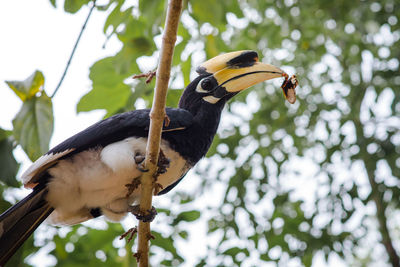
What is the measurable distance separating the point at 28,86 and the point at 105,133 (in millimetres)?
361

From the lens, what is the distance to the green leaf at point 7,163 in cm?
181

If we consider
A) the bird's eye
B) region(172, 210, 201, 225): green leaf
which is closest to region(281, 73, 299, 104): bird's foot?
the bird's eye

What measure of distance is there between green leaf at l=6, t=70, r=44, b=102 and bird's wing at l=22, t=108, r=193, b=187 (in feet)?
0.80

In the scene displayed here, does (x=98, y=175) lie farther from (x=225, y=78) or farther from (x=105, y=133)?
(x=225, y=78)

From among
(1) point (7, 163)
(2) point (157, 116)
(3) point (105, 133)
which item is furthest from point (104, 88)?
(2) point (157, 116)

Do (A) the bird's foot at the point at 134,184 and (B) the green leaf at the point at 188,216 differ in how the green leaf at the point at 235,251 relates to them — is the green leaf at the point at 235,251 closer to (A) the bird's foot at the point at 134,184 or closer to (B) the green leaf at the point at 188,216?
(B) the green leaf at the point at 188,216

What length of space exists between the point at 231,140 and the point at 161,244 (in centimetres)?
160

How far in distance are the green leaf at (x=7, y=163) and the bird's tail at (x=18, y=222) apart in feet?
0.44

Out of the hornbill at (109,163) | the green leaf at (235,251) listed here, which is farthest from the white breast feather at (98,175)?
the green leaf at (235,251)

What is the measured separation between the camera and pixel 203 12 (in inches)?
65.8

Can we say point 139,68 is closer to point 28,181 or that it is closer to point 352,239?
point 28,181

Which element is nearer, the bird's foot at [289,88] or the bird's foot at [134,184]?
the bird's foot at [134,184]

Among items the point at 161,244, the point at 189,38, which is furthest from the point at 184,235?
the point at 189,38

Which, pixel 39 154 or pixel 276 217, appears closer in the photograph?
pixel 39 154
